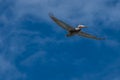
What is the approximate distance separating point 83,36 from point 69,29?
5845 mm

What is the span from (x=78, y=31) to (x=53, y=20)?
24.7ft

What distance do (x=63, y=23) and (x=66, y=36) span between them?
347 centimetres

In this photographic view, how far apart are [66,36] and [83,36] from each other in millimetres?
6645

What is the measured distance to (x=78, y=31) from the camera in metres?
196

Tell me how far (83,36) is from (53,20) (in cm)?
1096

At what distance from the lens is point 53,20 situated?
193375 mm

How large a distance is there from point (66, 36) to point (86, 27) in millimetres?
6224

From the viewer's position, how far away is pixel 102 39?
198m

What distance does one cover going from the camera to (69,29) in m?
196

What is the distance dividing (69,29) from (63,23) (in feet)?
8.43

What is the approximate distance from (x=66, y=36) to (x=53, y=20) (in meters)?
5.50

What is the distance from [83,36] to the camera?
199875mm

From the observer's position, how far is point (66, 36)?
195m
